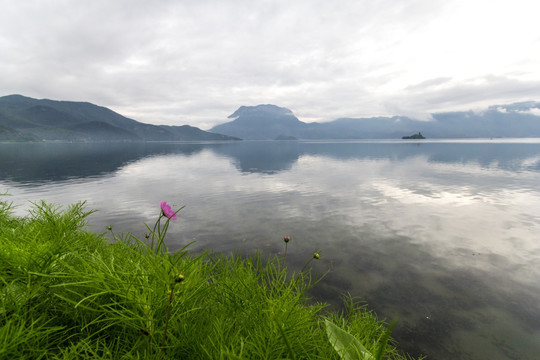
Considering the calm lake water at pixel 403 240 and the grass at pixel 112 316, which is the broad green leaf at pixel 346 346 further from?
the calm lake water at pixel 403 240

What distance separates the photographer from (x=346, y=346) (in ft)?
9.25

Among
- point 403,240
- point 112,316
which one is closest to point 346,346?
point 112,316

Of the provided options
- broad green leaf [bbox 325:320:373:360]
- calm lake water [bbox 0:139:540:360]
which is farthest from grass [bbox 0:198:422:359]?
calm lake water [bbox 0:139:540:360]

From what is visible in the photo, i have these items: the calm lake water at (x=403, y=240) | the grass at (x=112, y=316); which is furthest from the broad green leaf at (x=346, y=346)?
the calm lake water at (x=403, y=240)

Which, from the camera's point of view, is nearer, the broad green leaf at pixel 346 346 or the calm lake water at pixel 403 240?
the broad green leaf at pixel 346 346

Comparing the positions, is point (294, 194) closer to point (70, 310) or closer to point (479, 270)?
point (479, 270)

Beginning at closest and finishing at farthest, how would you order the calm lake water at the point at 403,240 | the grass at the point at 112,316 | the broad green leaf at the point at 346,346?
1. the grass at the point at 112,316
2. the broad green leaf at the point at 346,346
3. the calm lake water at the point at 403,240

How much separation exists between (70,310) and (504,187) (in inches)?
1771

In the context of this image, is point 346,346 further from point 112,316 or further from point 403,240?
point 403,240

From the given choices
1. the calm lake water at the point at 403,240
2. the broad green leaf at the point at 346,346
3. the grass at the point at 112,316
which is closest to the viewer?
the grass at the point at 112,316

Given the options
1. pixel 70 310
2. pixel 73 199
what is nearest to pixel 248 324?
pixel 70 310

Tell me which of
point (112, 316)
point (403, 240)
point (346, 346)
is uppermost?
point (112, 316)

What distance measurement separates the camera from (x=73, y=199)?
26.2 metres

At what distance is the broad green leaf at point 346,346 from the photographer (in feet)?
8.68
